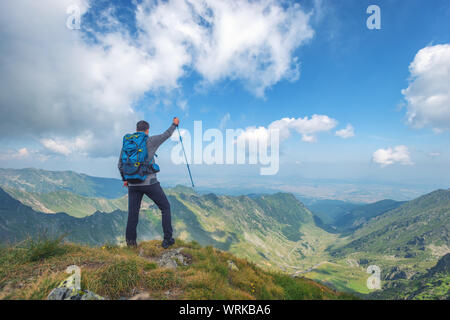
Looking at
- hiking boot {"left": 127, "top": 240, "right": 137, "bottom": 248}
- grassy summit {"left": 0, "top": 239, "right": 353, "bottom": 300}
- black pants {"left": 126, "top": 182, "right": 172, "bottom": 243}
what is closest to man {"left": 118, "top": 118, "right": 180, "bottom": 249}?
black pants {"left": 126, "top": 182, "right": 172, "bottom": 243}

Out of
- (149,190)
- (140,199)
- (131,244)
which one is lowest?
(131,244)

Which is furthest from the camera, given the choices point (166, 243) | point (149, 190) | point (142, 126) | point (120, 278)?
point (166, 243)

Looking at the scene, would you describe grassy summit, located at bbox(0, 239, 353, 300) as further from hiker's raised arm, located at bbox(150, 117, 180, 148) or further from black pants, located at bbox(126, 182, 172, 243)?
hiker's raised arm, located at bbox(150, 117, 180, 148)

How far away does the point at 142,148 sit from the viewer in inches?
293

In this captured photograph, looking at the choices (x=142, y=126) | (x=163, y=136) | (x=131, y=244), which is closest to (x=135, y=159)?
(x=163, y=136)

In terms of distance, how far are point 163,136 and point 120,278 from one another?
5.04 meters

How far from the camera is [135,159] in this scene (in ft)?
23.9

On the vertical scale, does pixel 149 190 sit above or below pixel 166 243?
above

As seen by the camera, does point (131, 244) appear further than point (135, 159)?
Yes

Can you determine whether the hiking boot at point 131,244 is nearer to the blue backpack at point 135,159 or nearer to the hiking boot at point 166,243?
the hiking boot at point 166,243

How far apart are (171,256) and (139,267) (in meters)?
2.60

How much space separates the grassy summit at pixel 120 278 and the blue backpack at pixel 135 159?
9.19ft

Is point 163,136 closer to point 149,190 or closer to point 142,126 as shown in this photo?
point 142,126
